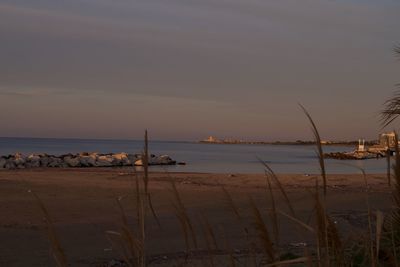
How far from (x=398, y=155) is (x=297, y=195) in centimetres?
1405

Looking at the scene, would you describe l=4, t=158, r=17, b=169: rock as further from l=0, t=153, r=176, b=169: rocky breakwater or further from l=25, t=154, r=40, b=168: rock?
l=25, t=154, r=40, b=168: rock

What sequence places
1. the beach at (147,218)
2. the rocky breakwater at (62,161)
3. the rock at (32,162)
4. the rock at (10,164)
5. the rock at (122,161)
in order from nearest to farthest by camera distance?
the beach at (147,218) → the rock at (10,164) → the rocky breakwater at (62,161) → the rock at (32,162) → the rock at (122,161)

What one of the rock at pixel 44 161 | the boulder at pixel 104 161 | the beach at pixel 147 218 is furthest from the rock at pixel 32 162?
the beach at pixel 147 218

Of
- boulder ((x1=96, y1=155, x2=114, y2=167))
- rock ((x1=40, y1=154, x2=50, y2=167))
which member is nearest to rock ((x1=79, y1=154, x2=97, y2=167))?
boulder ((x1=96, y1=155, x2=114, y2=167))

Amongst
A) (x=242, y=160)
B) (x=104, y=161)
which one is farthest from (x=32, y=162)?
(x=242, y=160)

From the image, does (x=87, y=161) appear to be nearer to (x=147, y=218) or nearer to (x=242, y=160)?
(x=242, y=160)

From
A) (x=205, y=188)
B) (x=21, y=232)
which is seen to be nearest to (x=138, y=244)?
(x=21, y=232)

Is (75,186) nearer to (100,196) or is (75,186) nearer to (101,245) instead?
(100,196)

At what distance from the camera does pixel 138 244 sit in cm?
208

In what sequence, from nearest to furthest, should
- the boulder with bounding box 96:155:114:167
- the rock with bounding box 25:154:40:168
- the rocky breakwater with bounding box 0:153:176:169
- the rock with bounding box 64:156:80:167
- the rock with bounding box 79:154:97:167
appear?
the rocky breakwater with bounding box 0:153:176:169, the rock with bounding box 25:154:40:168, the rock with bounding box 64:156:80:167, the rock with bounding box 79:154:97:167, the boulder with bounding box 96:155:114:167

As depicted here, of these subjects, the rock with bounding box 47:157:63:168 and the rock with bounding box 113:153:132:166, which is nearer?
the rock with bounding box 47:157:63:168

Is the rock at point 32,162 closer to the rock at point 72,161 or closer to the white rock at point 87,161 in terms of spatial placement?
the rock at point 72,161

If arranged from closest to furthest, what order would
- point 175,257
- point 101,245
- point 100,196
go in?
point 175,257, point 101,245, point 100,196

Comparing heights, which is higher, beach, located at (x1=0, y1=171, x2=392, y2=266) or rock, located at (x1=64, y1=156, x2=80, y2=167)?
beach, located at (x1=0, y1=171, x2=392, y2=266)
